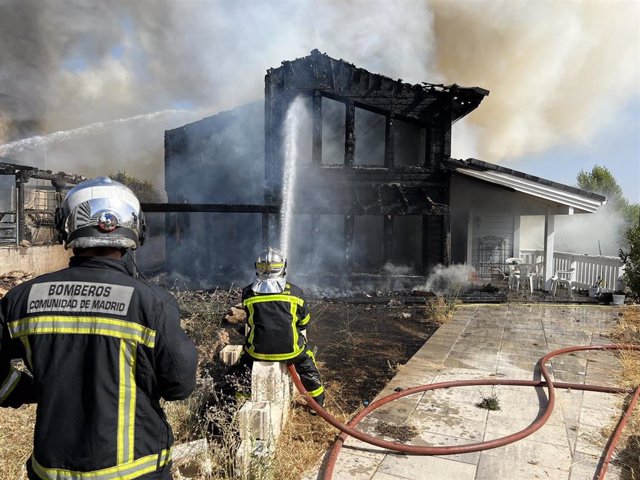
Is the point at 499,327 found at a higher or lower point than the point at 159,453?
lower

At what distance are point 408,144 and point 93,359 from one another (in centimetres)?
1306

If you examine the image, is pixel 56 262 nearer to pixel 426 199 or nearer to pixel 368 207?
pixel 368 207

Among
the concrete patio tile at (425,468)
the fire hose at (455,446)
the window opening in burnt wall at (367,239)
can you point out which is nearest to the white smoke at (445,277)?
the window opening in burnt wall at (367,239)

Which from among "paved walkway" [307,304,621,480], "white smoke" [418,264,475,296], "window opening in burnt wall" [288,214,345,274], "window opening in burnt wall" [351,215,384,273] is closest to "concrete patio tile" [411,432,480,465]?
"paved walkway" [307,304,621,480]

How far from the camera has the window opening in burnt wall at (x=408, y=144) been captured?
13.6m

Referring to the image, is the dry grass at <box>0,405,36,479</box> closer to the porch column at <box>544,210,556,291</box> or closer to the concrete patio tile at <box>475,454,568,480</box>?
the concrete patio tile at <box>475,454,568,480</box>

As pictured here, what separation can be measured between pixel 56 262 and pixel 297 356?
13.2 metres

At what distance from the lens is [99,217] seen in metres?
1.84

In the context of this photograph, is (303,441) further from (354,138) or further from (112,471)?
(354,138)

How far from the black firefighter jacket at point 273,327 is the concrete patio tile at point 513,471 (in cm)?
172

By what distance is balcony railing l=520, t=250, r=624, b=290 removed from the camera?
11.1 m

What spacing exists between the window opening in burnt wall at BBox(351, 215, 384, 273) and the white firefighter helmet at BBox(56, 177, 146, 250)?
1189cm

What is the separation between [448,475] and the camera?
123 inches

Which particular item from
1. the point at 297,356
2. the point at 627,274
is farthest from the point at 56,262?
the point at 627,274
